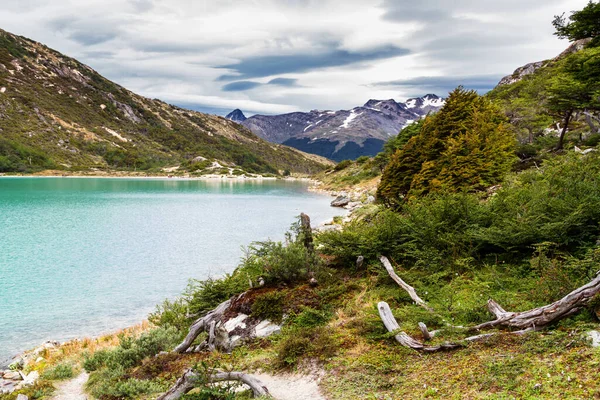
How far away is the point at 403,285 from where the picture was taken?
1022 cm

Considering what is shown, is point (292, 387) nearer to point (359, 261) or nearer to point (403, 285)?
point (403, 285)

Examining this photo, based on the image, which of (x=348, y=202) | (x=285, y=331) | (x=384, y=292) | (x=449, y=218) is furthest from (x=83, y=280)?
(x=348, y=202)

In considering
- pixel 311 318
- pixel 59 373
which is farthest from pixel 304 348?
pixel 59 373

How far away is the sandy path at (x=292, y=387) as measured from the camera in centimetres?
662

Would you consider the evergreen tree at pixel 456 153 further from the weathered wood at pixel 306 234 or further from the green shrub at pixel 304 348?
the green shrub at pixel 304 348

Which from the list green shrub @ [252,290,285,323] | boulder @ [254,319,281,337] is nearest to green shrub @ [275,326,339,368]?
boulder @ [254,319,281,337]

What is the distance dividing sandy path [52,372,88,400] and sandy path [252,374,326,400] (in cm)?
499

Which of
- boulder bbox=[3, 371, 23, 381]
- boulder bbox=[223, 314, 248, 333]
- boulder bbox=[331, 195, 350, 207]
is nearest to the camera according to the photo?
boulder bbox=[223, 314, 248, 333]

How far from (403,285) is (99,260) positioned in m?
22.0

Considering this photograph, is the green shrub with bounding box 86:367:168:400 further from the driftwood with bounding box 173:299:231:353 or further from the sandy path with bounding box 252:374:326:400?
the sandy path with bounding box 252:374:326:400

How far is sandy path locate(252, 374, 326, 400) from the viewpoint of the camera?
6625 millimetres

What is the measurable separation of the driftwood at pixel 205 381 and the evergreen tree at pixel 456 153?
15.6 metres

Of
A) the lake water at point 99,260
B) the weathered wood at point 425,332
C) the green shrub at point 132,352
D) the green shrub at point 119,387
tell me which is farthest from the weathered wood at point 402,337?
the lake water at point 99,260

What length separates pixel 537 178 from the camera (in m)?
15.1
